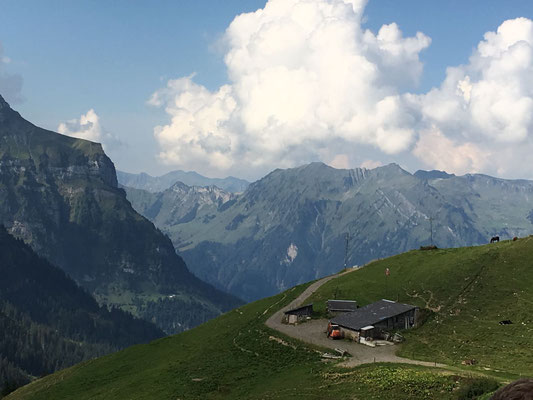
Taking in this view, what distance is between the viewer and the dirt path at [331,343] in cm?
6248

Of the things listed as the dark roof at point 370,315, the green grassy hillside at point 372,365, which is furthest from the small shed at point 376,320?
the green grassy hillside at point 372,365

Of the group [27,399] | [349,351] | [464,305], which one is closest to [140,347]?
[27,399]

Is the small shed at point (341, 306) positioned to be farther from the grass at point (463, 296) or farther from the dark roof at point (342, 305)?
the grass at point (463, 296)

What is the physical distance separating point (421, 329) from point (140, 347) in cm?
6343

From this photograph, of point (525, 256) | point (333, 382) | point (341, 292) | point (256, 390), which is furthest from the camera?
point (341, 292)

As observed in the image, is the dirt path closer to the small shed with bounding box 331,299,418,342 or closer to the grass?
the small shed with bounding box 331,299,418,342

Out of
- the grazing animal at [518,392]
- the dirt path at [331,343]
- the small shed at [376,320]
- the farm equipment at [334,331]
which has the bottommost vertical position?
the dirt path at [331,343]

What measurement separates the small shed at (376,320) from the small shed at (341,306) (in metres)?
7.00

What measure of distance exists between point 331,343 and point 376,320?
9312 mm

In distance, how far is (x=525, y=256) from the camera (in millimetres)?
97125

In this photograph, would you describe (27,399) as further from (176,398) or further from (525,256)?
(525,256)

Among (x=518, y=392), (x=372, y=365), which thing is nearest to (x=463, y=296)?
(x=372, y=365)

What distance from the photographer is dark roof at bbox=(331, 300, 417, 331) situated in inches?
3031

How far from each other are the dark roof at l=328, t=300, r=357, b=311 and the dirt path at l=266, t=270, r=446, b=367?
4748mm
